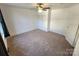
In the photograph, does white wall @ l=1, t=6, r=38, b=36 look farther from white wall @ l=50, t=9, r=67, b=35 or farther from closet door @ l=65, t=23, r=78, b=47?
closet door @ l=65, t=23, r=78, b=47

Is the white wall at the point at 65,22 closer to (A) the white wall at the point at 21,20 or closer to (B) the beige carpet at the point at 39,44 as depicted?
(B) the beige carpet at the point at 39,44

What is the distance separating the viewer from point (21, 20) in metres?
1.16

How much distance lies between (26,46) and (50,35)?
1.25 ft

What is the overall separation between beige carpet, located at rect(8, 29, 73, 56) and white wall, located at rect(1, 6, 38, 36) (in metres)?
0.08


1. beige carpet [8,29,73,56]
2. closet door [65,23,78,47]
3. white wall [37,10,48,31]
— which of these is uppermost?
white wall [37,10,48,31]

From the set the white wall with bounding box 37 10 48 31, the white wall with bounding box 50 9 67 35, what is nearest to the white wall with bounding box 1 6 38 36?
the white wall with bounding box 37 10 48 31

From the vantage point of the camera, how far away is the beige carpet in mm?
1176

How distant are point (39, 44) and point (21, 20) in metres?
0.43

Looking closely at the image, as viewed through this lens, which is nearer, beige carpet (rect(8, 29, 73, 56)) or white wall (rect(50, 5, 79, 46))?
white wall (rect(50, 5, 79, 46))

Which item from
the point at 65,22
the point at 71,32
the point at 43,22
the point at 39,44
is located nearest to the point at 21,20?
the point at 43,22

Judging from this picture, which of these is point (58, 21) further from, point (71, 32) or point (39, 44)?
point (39, 44)

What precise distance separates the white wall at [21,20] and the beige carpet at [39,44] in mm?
75

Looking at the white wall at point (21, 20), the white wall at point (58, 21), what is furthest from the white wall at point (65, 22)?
the white wall at point (21, 20)

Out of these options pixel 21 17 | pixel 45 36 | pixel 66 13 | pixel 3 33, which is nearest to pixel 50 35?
pixel 45 36
